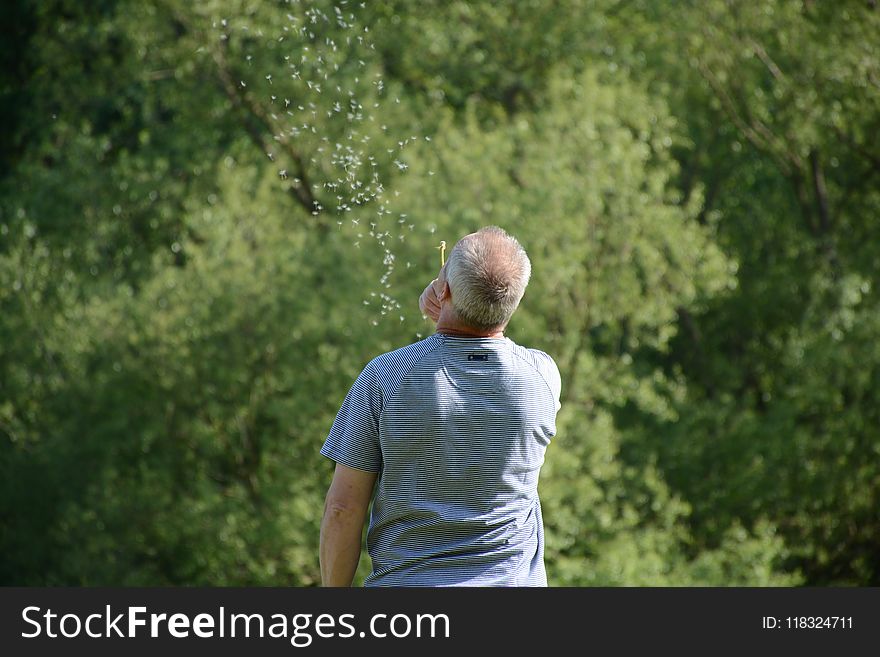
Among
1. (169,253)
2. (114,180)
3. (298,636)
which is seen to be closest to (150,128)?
(114,180)

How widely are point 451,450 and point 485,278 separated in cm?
37

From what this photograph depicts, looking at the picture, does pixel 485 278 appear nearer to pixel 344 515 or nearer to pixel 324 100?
pixel 344 515

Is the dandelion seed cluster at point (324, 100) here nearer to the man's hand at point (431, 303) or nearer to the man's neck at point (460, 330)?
the man's hand at point (431, 303)

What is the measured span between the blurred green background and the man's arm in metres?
7.33

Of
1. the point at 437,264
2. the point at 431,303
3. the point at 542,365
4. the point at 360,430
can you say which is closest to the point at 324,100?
the point at 437,264

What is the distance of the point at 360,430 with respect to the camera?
2555mm

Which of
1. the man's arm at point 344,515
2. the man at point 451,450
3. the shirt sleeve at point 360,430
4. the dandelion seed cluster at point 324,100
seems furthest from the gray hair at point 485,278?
the dandelion seed cluster at point 324,100

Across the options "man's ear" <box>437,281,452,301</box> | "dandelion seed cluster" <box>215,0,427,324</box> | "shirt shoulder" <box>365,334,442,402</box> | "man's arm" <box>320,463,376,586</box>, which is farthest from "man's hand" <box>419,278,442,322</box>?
"dandelion seed cluster" <box>215,0,427,324</box>

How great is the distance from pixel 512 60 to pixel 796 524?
19.3ft

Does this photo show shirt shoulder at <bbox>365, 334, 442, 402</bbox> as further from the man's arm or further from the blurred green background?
the blurred green background

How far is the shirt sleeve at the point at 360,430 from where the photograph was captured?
2.55m

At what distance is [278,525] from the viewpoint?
10461 millimetres

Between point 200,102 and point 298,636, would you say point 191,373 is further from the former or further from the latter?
point 298,636

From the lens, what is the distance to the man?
8.36ft
